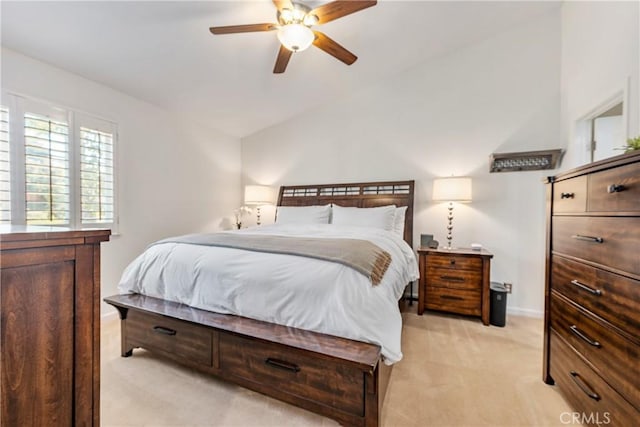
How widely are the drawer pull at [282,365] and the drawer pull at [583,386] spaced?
55.6 inches

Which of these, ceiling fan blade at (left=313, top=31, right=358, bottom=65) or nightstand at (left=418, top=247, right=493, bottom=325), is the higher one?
ceiling fan blade at (left=313, top=31, right=358, bottom=65)

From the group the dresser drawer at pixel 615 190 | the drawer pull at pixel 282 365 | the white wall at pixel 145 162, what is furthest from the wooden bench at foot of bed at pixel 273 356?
the white wall at pixel 145 162

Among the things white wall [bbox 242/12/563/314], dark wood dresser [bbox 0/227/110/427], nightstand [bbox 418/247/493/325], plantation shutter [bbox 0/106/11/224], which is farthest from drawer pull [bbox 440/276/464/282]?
plantation shutter [bbox 0/106/11/224]

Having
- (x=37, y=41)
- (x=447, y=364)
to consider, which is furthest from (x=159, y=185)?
(x=447, y=364)

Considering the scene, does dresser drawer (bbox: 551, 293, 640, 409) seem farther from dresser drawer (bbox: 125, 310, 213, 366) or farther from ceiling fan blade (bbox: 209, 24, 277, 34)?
ceiling fan blade (bbox: 209, 24, 277, 34)

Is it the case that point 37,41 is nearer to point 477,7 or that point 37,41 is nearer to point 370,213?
point 370,213

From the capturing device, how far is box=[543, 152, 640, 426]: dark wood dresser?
43.5 inches

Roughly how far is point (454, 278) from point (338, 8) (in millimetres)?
2669

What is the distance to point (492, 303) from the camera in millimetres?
2836

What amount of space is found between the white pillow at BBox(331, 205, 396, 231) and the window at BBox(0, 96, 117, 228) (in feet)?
8.20

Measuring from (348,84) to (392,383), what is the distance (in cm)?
341

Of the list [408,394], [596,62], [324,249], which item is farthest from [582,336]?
[596,62]

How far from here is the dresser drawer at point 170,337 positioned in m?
1.78

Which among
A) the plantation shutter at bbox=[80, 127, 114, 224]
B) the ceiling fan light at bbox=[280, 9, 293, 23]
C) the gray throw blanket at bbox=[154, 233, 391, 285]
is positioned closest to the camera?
the gray throw blanket at bbox=[154, 233, 391, 285]
